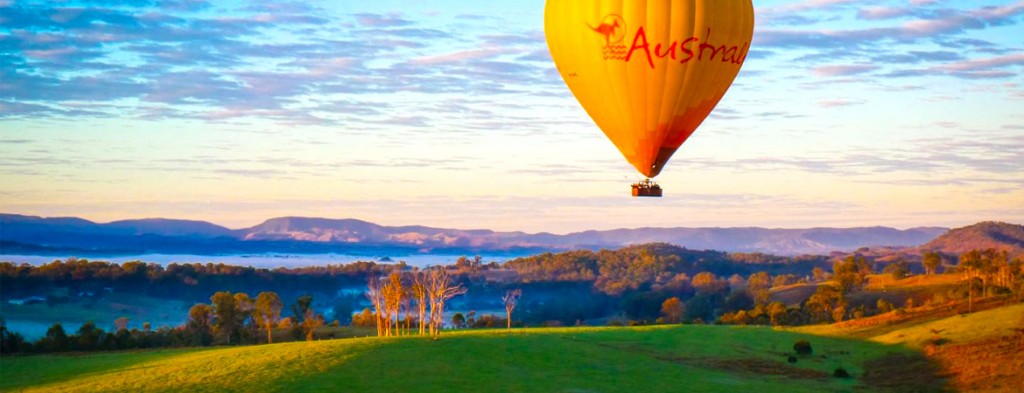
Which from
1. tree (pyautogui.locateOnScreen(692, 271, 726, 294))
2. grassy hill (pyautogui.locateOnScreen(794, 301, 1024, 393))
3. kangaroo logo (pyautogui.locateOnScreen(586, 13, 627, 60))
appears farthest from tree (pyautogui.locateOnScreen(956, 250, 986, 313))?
kangaroo logo (pyautogui.locateOnScreen(586, 13, 627, 60))

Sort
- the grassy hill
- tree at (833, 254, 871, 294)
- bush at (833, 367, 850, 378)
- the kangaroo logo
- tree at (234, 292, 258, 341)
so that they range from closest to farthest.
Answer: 1. the kangaroo logo
2. the grassy hill
3. bush at (833, 367, 850, 378)
4. tree at (234, 292, 258, 341)
5. tree at (833, 254, 871, 294)

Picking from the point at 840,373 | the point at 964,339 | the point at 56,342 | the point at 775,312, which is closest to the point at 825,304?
the point at 775,312

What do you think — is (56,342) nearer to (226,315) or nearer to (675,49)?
(226,315)

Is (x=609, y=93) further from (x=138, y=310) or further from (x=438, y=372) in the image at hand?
(x=138, y=310)

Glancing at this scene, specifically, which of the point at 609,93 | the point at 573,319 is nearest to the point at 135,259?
the point at 573,319

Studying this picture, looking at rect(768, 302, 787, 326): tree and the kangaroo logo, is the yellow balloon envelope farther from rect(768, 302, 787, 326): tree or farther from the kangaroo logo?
rect(768, 302, 787, 326): tree
